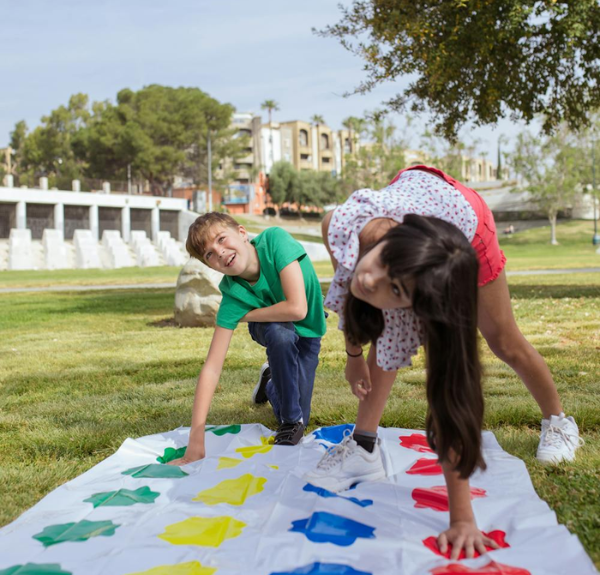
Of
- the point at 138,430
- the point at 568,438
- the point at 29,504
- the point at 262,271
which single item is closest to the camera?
Answer: the point at 29,504

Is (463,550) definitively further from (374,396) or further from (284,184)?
(284,184)

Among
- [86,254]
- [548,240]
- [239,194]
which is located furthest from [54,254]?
[239,194]

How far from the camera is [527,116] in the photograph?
9594mm

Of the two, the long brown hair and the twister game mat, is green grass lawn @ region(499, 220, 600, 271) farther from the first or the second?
the long brown hair

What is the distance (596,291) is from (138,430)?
9.36m

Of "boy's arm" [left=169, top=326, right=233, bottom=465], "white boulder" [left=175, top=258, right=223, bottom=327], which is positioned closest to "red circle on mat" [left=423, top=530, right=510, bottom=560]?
"boy's arm" [left=169, top=326, right=233, bottom=465]

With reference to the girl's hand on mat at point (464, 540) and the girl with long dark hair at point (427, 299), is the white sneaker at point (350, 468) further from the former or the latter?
the girl's hand on mat at point (464, 540)

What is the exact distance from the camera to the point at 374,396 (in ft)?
8.33

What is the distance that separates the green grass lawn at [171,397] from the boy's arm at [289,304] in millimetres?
836

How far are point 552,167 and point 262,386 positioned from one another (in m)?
41.5

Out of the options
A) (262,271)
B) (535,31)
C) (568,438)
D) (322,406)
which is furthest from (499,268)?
(535,31)

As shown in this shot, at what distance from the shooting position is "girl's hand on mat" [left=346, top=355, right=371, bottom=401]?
241 centimetres

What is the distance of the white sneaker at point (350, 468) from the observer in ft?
8.41

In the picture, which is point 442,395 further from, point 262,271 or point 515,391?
point 515,391
